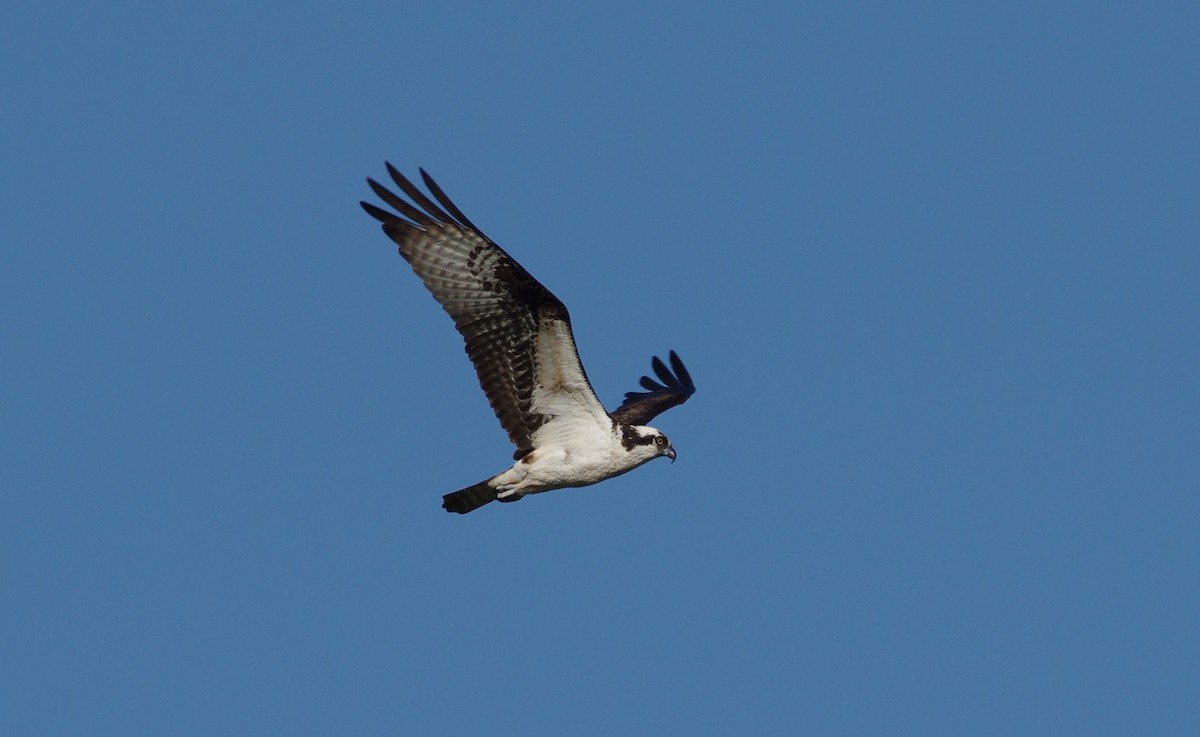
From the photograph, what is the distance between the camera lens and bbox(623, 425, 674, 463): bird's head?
14.8 meters

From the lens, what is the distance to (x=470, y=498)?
14.9 metres

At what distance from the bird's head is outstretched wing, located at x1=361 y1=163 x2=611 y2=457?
1.00 feet

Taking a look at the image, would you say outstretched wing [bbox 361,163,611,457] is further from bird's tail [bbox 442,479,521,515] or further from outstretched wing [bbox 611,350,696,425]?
outstretched wing [bbox 611,350,696,425]

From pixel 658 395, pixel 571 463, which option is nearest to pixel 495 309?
pixel 571 463

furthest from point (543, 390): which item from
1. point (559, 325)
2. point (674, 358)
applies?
point (674, 358)

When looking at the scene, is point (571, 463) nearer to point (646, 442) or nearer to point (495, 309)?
point (646, 442)

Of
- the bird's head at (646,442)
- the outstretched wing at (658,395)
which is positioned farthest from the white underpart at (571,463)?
the outstretched wing at (658,395)

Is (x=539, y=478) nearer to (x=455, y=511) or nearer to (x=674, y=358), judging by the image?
(x=455, y=511)

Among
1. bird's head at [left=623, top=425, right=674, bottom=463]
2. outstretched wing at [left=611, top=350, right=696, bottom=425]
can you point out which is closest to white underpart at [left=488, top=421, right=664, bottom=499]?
bird's head at [left=623, top=425, right=674, bottom=463]

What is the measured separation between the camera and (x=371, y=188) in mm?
14016

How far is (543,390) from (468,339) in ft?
2.81

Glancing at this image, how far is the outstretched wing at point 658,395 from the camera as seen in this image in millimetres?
17625

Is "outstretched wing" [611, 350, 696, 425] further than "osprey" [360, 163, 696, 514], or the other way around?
"outstretched wing" [611, 350, 696, 425]

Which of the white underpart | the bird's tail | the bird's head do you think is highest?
the bird's head
